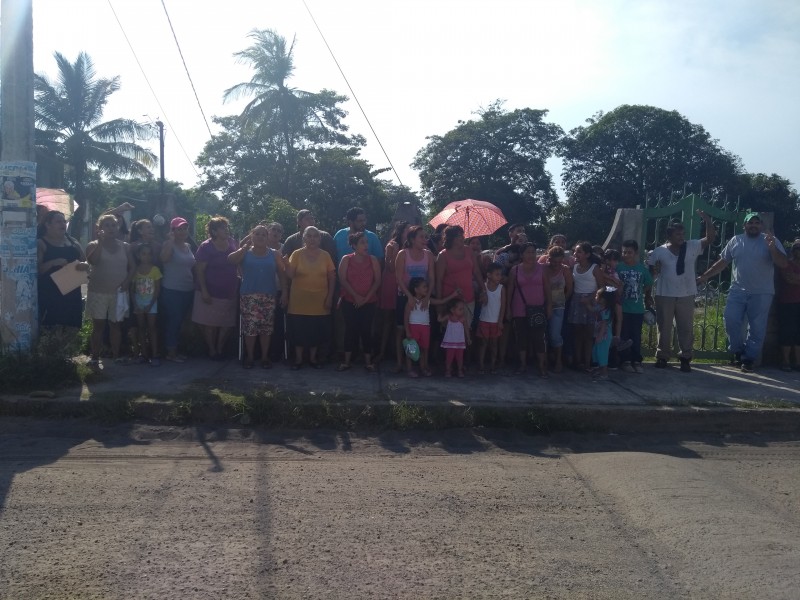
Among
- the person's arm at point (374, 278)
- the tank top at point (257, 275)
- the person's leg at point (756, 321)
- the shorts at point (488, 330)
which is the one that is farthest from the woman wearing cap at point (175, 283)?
the person's leg at point (756, 321)

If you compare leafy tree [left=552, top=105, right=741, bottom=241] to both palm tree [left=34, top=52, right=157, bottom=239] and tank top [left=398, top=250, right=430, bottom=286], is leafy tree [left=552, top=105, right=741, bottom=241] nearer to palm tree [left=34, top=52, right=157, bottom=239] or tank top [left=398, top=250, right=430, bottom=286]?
palm tree [left=34, top=52, right=157, bottom=239]

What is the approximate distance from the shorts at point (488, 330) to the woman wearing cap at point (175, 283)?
3382 millimetres

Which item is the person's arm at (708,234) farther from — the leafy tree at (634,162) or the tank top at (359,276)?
the leafy tree at (634,162)

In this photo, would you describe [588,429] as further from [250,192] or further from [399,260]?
[250,192]

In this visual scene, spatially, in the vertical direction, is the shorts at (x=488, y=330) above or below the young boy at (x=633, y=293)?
below

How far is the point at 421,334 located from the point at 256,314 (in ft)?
6.08

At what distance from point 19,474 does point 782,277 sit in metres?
8.37

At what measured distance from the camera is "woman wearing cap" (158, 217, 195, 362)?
850 cm

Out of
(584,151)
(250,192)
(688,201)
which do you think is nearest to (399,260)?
(688,201)

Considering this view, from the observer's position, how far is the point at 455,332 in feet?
26.5

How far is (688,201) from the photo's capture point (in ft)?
30.3

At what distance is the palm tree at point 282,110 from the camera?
3444cm

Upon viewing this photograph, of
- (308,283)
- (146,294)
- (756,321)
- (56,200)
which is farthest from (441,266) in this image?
(56,200)

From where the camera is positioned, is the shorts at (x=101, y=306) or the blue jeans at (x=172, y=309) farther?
the blue jeans at (x=172, y=309)
